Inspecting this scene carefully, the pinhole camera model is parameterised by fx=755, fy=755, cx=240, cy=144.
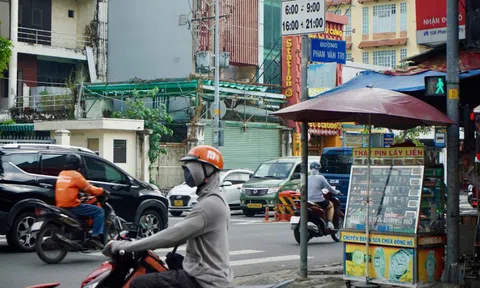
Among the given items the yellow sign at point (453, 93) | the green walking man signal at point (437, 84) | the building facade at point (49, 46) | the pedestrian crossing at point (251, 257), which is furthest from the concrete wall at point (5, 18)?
the yellow sign at point (453, 93)

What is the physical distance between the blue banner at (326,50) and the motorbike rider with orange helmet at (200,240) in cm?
579

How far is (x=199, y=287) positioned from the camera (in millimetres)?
5109

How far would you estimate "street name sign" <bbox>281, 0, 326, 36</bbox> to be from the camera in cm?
1051

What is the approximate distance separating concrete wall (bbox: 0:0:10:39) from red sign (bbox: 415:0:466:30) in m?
26.9

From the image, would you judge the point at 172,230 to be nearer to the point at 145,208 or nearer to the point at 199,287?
the point at 199,287

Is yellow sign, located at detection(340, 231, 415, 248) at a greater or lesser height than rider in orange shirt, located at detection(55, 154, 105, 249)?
lesser

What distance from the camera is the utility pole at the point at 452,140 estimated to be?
30.5ft

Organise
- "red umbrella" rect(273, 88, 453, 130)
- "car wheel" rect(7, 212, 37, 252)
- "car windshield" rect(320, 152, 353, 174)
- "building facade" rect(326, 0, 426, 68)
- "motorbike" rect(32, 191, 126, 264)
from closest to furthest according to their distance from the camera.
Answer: "red umbrella" rect(273, 88, 453, 130)
"motorbike" rect(32, 191, 126, 264)
"car wheel" rect(7, 212, 37, 252)
"car windshield" rect(320, 152, 353, 174)
"building facade" rect(326, 0, 426, 68)

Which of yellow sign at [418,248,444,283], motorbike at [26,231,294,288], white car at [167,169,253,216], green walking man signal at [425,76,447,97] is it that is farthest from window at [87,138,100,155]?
motorbike at [26,231,294,288]

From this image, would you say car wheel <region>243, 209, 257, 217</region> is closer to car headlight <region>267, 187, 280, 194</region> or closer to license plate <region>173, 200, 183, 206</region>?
car headlight <region>267, 187, 280, 194</region>

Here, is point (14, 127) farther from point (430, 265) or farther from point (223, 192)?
point (430, 265)

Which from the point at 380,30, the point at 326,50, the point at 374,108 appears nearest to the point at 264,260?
the point at 326,50

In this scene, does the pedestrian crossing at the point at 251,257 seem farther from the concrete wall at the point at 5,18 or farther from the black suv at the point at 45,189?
the concrete wall at the point at 5,18

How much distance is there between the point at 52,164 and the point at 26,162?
482 mm
